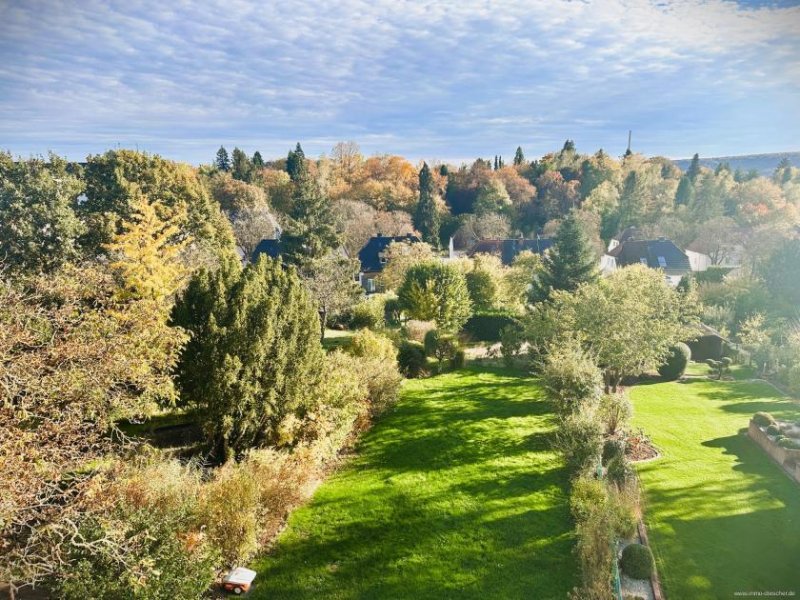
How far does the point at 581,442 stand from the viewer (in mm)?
14305

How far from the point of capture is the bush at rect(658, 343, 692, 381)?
25406 millimetres

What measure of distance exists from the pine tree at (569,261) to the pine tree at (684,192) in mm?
50215

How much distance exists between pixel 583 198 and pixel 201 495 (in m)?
79.9

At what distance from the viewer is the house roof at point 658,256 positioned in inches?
2126

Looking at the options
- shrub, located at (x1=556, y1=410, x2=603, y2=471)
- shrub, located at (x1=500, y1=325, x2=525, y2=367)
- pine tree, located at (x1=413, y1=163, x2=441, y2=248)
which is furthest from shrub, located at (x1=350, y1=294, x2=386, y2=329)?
pine tree, located at (x1=413, y1=163, x2=441, y2=248)

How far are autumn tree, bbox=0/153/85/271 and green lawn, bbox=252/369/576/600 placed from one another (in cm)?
2149

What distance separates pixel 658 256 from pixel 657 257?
0.23m

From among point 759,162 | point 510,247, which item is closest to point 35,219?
point 510,247

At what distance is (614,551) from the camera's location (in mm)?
10156

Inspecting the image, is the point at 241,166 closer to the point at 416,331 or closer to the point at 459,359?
the point at 416,331

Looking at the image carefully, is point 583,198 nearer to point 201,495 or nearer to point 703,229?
point 703,229

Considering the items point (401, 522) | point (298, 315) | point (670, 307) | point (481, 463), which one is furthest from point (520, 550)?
point (670, 307)

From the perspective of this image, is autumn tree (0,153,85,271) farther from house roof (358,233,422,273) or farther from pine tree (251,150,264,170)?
pine tree (251,150,264,170)

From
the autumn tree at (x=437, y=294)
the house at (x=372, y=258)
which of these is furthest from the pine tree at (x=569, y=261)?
the house at (x=372, y=258)
